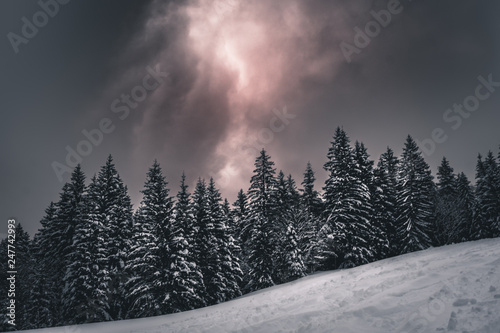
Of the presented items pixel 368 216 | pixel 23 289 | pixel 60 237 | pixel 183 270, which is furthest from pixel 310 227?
pixel 23 289

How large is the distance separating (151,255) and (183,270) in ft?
10.7

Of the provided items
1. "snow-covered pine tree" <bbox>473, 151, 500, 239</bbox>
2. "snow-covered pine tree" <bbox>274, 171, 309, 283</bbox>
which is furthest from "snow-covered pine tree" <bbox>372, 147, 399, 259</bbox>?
"snow-covered pine tree" <bbox>473, 151, 500, 239</bbox>

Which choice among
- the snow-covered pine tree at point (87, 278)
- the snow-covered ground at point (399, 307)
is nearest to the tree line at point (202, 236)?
the snow-covered pine tree at point (87, 278)

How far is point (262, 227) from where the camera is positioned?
3114 centimetres

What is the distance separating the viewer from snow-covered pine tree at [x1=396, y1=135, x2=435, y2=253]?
3177 cm

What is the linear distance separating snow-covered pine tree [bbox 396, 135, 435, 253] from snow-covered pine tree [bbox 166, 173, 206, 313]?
79.4 ft

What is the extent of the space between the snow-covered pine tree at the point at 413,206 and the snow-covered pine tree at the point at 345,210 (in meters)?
5.49

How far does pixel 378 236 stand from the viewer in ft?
105

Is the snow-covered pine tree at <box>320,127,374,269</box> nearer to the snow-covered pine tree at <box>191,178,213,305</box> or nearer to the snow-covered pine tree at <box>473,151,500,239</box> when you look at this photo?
the snow-covered pine tree at <box>191,178,213,305</box>

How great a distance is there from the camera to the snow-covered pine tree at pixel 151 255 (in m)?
23.1

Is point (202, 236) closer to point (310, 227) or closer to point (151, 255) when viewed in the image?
point (151, 255)

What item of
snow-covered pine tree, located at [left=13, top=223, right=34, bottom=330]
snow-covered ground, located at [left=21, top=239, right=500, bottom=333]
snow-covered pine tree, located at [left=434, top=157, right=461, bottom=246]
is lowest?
snow-covered ground, located at [left=21, top=239, right=500, bottom=333]

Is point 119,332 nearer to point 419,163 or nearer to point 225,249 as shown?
point 225,249

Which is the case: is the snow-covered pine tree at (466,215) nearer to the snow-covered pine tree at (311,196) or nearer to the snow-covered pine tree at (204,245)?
the snow-covered pine tree at (311,196)
